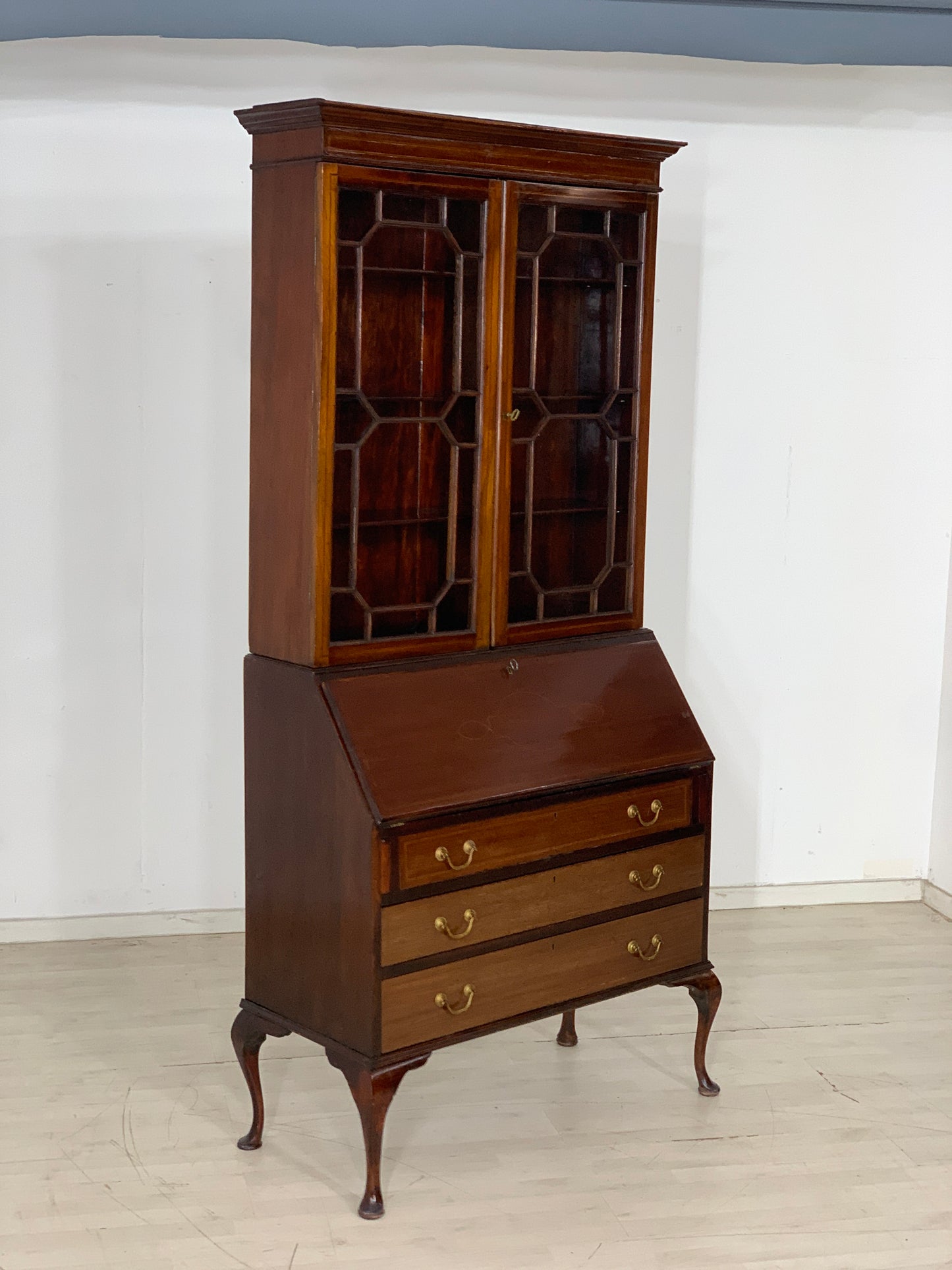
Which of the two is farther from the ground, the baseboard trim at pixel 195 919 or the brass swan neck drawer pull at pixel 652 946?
the brass swan neck drawer pull at pixel 652 946

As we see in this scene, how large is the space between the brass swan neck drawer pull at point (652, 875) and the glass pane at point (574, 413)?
→ 1.78 feet

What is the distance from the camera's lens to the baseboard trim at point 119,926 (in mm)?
4020

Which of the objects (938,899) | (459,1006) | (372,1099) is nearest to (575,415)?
(459,1006)

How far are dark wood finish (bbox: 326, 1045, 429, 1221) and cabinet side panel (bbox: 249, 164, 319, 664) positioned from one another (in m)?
0.74

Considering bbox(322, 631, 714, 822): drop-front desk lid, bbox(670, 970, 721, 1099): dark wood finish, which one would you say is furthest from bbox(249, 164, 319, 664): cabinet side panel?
bbox(670, 970, 721, 1099): dark wood finish

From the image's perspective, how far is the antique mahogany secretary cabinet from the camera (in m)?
2.71

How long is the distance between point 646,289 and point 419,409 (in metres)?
0.56

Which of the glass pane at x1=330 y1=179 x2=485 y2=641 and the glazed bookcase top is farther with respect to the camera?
Answer: the glass pane at x1=330 y1=179 x2=485 y2=641

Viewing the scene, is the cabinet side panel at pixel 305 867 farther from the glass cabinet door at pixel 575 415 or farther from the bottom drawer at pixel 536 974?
the glass cabinet door at pixel 575 415

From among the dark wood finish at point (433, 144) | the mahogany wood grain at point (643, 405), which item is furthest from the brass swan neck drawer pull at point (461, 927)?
the dark wood finish at point (433, 144)

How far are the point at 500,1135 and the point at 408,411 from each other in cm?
147

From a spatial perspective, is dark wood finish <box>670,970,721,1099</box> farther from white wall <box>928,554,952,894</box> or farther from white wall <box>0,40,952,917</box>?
white wall <box>928,554,952,894</box>

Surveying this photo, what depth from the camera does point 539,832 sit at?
2.88 metres

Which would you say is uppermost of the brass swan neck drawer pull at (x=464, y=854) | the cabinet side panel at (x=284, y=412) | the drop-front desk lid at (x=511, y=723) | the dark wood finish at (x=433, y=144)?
the dark wood finish at (x=433, y=144)
